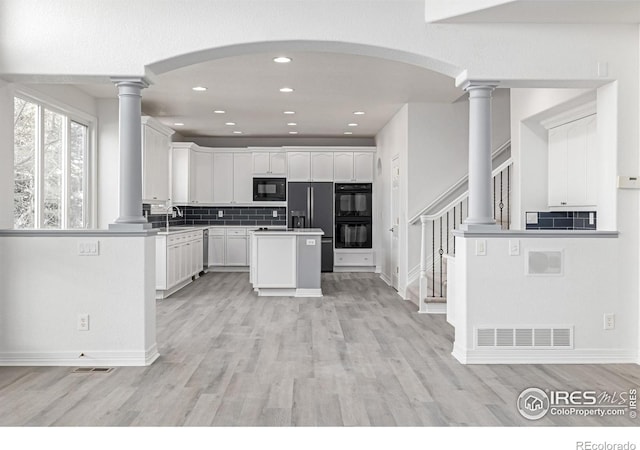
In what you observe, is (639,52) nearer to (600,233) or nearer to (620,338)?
(600,233)

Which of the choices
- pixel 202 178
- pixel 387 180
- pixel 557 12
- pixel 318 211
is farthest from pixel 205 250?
pixel 557 12

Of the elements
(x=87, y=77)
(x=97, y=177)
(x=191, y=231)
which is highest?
(x=87, y=77)

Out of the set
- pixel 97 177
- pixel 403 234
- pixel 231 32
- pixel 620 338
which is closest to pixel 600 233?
pixel 620 338

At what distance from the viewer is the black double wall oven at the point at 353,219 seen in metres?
11.2

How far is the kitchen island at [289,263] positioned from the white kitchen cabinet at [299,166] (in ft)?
11.3

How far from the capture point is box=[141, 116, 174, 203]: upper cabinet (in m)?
8.29

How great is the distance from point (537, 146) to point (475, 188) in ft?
6.67

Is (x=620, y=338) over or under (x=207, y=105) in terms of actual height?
under

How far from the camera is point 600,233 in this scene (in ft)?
14.9

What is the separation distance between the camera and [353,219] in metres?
11.3

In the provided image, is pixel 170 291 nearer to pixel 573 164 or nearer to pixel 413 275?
pixel 413 275

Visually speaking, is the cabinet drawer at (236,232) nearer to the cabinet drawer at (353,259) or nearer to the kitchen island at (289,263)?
the cabinet drawer at (353,259)

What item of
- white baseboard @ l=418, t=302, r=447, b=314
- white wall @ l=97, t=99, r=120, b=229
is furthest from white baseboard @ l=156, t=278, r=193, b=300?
white baseboard @ l=418, t=302, r=447, b=314

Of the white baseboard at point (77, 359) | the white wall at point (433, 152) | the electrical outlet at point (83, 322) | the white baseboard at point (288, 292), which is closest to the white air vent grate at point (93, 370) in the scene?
the white baseboard at point (77, 359)
